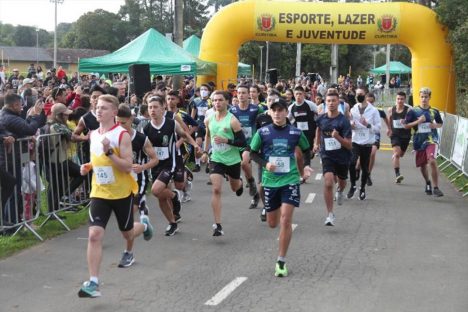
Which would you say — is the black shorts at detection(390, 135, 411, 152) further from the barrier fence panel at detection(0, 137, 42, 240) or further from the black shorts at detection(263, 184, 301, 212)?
the barrier fence panel at detection(0, 137, 42, 240)

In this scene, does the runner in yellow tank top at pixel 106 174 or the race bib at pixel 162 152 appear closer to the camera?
the runner in yellow tank top at pixel 106 174

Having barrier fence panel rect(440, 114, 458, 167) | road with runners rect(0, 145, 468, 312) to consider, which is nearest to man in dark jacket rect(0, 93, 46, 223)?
road with runners rect(0, 145, 468, 312)

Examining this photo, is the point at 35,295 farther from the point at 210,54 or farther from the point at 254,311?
the point at 210,54

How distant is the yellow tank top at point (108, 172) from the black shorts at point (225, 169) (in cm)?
277

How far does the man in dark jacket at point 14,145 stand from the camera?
8148mm

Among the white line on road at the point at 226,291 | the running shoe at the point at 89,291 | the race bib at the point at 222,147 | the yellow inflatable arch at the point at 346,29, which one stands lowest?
the white line on road at the point at 226,291

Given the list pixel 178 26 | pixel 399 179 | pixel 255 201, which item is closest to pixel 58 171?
pixel 255 201

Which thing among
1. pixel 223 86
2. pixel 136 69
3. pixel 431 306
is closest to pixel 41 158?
pixel 431 306

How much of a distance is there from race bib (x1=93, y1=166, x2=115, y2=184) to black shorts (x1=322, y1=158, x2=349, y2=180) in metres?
4.31

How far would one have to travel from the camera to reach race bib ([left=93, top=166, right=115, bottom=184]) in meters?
5.98

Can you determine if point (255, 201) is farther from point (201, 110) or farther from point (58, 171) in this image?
point (201, 110)

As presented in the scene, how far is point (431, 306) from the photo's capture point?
19.1 ft

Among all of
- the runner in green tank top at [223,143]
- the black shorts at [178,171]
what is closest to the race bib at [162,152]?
the black shorts at [178,171]

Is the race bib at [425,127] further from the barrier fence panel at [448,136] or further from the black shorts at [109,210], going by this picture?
the black shorts at [109,210]
